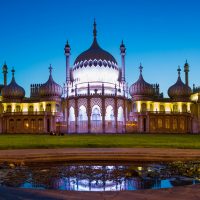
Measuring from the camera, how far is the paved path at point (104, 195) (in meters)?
6.72

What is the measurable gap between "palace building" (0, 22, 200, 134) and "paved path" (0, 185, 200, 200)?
55.3 meters

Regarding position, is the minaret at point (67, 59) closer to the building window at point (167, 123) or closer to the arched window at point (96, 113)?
the arched window at point (96, 113)

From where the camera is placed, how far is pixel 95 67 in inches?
2741

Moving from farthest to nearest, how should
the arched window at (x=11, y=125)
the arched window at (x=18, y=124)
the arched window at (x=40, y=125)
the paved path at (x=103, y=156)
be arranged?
the arched window at (x=11, y=125) → the arched window at (x=18, y=124) → the arched window at (x=40, y=125) → the paved path at (x=103, y=156)

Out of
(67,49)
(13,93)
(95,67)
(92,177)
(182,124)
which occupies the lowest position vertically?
(92,177)

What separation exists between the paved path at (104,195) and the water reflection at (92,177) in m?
1.46

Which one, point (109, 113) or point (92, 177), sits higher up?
point (109, 113)

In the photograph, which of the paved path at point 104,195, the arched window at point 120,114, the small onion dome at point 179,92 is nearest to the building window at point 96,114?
the arched window at point 120,114

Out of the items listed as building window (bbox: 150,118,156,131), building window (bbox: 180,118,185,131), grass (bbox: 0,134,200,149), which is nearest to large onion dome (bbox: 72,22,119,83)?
building window (bbox: 150,118,156,131)

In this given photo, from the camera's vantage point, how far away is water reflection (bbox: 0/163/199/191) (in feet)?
29.5

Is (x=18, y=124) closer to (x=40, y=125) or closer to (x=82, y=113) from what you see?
(x=40, y=125)

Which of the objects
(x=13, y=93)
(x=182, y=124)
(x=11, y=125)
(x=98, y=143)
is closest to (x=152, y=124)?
(x=182, y=124)

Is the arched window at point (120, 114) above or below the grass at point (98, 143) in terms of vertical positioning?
above

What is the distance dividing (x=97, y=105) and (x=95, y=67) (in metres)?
9.48
